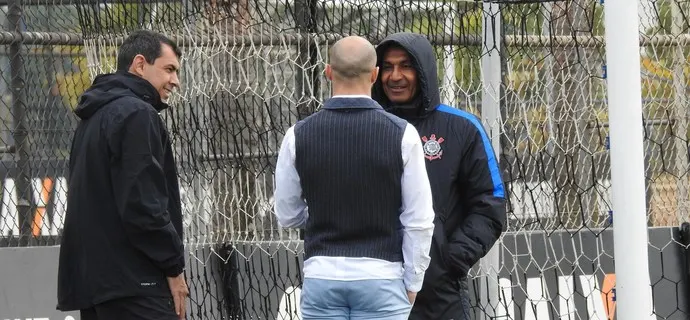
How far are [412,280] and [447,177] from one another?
585mm

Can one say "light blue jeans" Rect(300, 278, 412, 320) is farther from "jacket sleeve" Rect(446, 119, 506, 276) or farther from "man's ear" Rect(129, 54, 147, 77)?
"man's ear" Rect(129, 54, 147, 77)

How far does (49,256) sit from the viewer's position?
23.1ft

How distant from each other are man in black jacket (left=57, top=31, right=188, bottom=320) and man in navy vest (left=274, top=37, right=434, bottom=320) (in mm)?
734

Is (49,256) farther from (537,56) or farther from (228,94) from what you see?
(537,56)

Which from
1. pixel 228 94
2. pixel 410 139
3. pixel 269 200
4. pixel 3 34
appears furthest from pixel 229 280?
pixel 410 139

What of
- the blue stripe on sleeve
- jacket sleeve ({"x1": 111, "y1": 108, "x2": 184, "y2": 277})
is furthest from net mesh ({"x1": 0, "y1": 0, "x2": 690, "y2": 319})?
jacket sleeve ({"x1": 111, "y1": 108, "x2": 184, "y2": 277})

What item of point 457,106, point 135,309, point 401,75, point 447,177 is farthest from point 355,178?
point 457,106

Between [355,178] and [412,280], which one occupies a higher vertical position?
→ [355,178]

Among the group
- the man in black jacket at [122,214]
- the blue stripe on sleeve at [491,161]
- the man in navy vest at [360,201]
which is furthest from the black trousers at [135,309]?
the blue stripe on sleeve at [491,161]

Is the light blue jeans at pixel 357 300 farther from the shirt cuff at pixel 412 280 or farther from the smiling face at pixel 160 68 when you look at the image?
the smiling face at pixel 160 68

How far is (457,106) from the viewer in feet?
21.5

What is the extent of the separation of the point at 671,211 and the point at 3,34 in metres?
3.96

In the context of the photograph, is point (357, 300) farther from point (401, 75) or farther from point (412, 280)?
point (401, 75)

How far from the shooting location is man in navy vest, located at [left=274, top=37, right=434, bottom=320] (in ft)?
14.3
